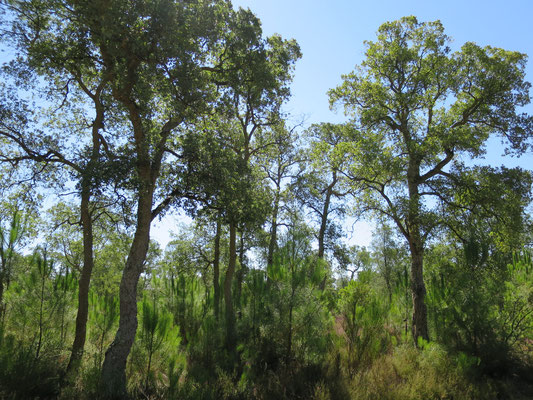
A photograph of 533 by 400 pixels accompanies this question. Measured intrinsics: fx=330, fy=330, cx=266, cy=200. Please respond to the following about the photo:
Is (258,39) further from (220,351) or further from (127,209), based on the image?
(220,351)

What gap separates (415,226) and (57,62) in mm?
11084

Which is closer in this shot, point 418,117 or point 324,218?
point 418,117

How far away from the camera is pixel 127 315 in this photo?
7.44m

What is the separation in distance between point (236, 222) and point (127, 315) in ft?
11.8

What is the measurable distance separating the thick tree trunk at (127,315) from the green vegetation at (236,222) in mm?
46

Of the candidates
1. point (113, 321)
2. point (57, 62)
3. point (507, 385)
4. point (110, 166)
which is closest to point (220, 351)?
point (113, 321)

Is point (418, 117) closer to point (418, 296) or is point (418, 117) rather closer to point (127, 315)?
point (418, 296)

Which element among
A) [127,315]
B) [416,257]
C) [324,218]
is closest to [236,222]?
[127,315]

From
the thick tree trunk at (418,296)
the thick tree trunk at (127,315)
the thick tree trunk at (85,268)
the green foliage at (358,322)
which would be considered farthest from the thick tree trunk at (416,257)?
the thick tree trunk at (85,268)

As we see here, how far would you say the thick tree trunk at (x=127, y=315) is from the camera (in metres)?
6.35

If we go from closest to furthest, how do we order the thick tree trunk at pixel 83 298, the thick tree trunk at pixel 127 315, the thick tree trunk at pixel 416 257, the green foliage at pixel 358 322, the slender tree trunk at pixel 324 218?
1. the thick tree trunk at pixel 127 315
2. the thick tree trunk at pixel 83 298
3. the green foliage at pixel 358 322
4. the thick tree trunk at pixel 416 257
5. the slender tree trunk at pixel 324 218

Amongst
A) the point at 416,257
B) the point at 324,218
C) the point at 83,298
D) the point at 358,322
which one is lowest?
the point at 358,322

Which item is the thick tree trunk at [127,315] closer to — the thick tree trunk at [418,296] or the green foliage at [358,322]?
the green foliage at [358,322]

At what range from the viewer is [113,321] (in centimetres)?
941
